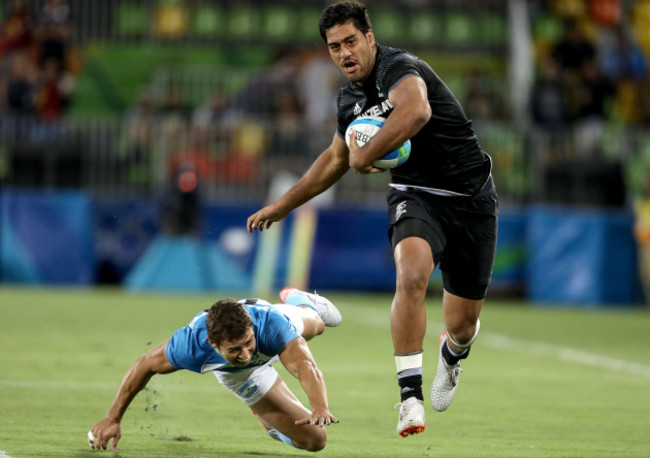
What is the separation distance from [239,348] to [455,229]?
1.89 m

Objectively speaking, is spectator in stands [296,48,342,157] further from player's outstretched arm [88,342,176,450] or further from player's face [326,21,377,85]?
player's outstretched arm [88,342,176,450]

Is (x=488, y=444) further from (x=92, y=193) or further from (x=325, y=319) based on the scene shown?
(x=92, y=193)

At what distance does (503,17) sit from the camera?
85.1 feet

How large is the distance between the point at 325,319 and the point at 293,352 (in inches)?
60.0

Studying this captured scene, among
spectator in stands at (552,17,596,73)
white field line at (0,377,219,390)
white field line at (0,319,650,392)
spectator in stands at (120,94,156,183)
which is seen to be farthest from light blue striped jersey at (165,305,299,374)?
spectator in stands at (552,17,596,73)

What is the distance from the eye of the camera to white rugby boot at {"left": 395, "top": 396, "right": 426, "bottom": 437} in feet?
22.4

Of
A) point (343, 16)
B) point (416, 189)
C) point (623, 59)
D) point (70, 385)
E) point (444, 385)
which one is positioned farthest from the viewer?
point (623, 59)

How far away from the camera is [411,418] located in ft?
22.5

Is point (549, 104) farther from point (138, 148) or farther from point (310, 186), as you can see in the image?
point (310, 186)

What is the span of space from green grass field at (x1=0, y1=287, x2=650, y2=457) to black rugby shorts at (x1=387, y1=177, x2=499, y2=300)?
1.09 meters

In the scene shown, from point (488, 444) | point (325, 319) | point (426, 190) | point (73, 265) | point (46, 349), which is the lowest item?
point (73, 265)

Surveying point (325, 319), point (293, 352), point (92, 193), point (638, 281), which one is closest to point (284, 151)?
point (92, 193)

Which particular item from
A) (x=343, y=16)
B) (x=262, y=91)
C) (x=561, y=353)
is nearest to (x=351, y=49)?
(x=343, y=16)

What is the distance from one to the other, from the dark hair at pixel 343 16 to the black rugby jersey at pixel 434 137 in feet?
0.96
